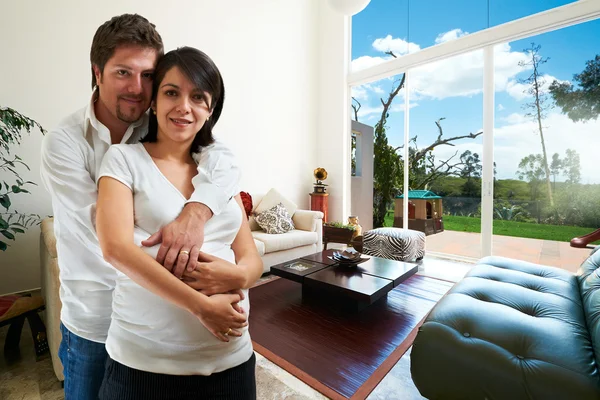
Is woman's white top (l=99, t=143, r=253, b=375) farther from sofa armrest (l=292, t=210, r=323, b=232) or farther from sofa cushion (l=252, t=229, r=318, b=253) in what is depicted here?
sofa armrest (l=292, t=210, r=323, b=232)

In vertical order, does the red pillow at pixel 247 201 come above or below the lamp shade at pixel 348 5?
below

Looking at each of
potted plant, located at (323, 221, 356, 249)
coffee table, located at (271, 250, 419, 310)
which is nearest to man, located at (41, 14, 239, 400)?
coffee table, located at (271, 250, 419, 310)

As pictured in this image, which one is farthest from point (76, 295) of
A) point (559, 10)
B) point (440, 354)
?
point (559, 10)

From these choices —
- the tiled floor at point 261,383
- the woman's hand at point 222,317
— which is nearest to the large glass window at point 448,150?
the tiled floor at point 261,383

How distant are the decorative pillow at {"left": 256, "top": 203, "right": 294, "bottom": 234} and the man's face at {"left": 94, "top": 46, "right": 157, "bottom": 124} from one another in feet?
10.5

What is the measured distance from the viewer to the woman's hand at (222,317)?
0.61m

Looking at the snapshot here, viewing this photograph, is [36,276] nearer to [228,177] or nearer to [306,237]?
[306,237]

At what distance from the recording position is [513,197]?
4059 mm

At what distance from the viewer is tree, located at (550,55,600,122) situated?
11.5 ft

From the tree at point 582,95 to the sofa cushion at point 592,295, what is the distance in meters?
2.50

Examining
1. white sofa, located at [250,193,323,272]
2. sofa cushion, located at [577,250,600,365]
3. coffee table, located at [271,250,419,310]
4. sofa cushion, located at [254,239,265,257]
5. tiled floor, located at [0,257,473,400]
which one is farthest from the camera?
white sofa, located at [250,193,323,272]

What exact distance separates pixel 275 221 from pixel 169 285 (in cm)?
342

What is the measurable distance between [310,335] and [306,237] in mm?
1830

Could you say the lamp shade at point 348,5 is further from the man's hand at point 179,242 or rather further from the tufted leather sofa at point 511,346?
the man's hand at point 179,242
